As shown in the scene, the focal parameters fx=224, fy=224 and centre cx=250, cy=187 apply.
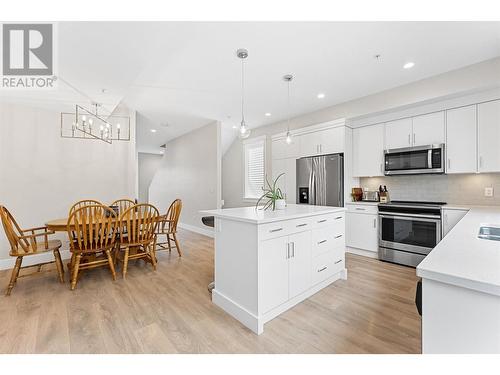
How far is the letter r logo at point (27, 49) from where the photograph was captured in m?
1.82

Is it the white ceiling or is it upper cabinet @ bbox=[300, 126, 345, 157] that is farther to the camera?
upper cabinet @ bbox=[300, 126, 345, 157]

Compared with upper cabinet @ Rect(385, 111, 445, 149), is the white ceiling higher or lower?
higher

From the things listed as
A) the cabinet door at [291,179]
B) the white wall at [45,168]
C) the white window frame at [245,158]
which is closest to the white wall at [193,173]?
the white window frame at [245,158]

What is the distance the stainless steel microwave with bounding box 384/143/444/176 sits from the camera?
3072 mm

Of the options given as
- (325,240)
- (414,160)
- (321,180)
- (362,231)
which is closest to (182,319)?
(325,240)

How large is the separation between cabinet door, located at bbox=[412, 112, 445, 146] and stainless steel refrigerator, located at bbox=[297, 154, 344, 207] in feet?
→ 3.51

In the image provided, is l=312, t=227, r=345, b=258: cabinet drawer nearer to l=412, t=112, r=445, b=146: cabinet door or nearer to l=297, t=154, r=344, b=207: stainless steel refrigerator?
l=297, t=154, r=344, b=207: stainless steel refrigerator

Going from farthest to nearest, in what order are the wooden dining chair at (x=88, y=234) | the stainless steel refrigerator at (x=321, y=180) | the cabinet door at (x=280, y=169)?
the cabinet door at (x=280, y=169), the stainless steel refrigerator at (x=321, y=180), the wooden dining chair at (x=88, y=234)

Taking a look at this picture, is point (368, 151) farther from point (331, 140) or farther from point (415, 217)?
point (415, 217)

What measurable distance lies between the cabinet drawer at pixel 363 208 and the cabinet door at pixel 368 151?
1.86 ft

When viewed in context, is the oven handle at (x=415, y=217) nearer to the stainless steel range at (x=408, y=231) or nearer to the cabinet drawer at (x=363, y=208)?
the stainless steel range at (x=408, y=231)

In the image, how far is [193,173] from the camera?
244 inches

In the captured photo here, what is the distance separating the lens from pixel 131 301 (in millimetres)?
2254

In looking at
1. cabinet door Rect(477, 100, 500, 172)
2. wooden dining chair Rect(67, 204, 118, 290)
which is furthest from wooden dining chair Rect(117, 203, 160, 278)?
cabinet door Rect(477, 100, 500, 172)
